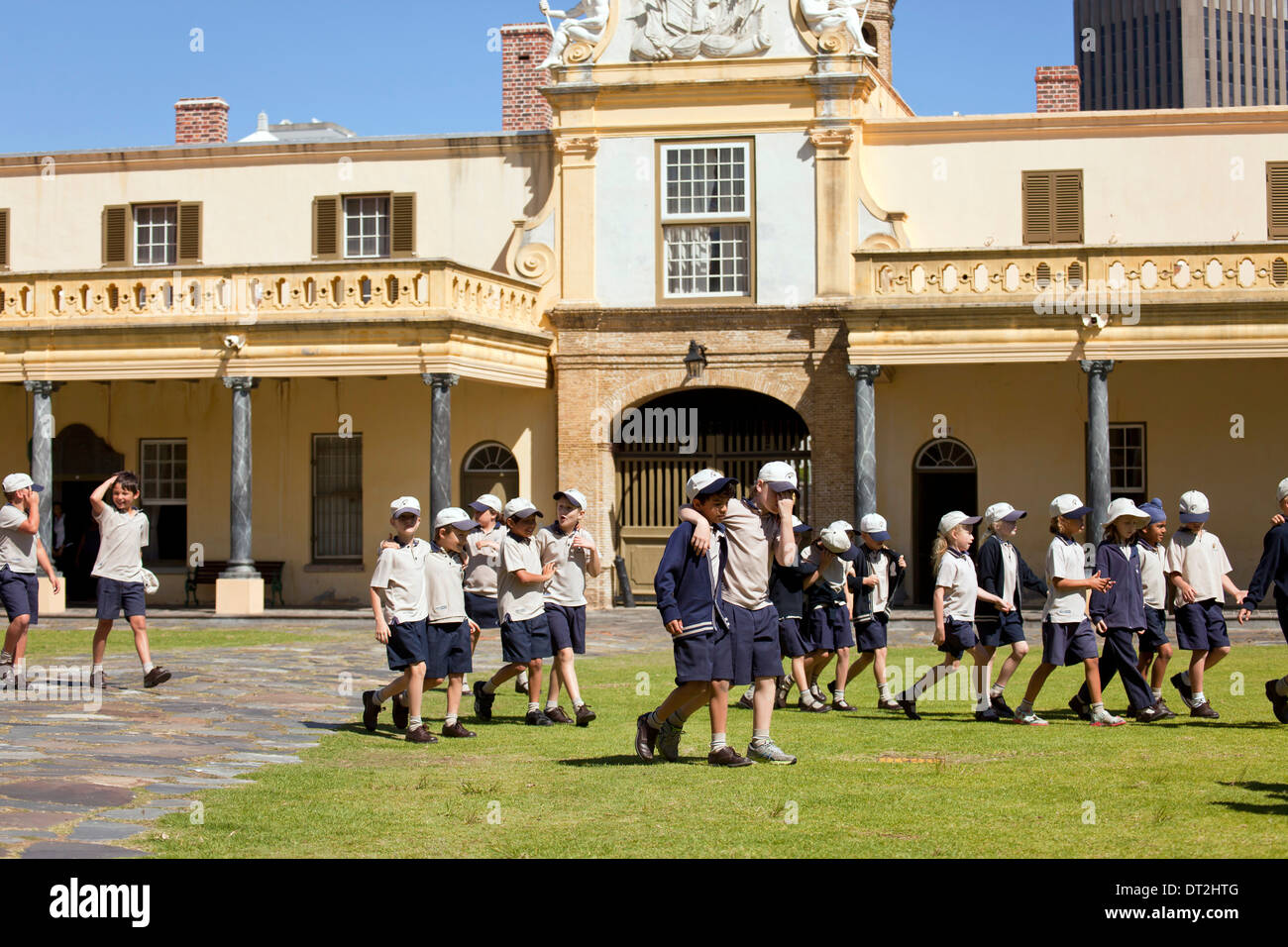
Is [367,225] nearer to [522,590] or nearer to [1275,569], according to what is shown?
[522,590]

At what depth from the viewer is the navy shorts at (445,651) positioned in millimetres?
11688

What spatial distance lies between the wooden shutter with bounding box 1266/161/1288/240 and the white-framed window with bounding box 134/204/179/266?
17880 millimetres

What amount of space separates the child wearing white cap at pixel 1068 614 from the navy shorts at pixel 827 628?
70.8 inches

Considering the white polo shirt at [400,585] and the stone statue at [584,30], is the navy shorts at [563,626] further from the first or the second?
the stone statue at [584,30]

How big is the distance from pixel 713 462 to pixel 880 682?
507 inches

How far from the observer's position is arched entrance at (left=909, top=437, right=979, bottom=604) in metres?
25.9

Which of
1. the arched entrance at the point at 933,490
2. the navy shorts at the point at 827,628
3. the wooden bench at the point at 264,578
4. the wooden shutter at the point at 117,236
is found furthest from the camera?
the wooden shutter at the point at 117,236

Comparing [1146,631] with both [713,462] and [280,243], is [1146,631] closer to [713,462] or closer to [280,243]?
[713,462]

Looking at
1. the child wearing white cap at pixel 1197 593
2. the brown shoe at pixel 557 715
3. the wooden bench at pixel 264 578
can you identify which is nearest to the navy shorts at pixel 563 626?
the brown shoe at pixel 557 715

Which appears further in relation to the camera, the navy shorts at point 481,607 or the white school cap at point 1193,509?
the navy shorts at point 481,607

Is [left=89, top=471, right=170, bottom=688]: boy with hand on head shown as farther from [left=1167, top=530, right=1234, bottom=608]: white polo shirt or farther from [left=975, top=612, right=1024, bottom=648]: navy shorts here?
[left=1167, top=530, right=1234, bottom=608]: white polo shirt

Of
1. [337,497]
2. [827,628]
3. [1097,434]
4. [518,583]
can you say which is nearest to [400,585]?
[518,583]

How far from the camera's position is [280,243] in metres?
27.9
